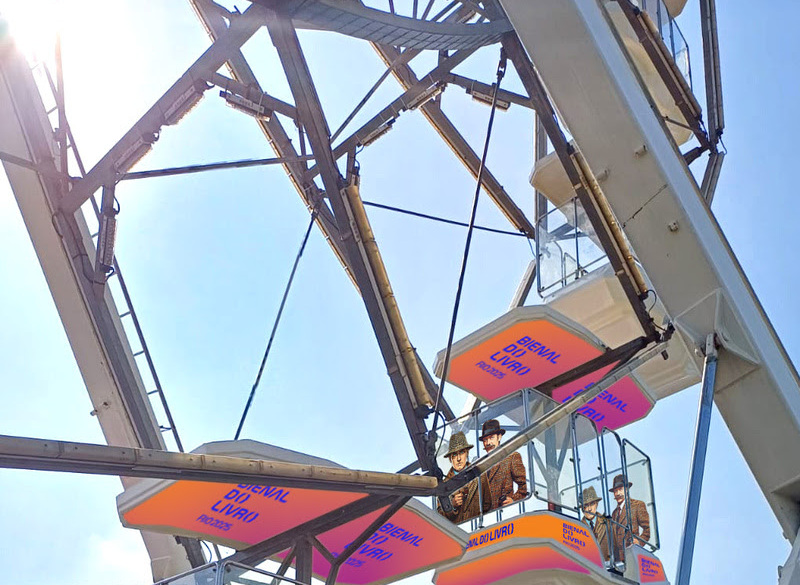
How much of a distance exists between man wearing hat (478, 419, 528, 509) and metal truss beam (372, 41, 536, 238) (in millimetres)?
7005

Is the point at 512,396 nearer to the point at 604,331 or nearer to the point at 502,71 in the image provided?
the point at 502,71

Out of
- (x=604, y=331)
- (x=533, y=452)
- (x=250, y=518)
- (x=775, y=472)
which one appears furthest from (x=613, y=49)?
(x=604, y=331)

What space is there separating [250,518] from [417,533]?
1.74 metres

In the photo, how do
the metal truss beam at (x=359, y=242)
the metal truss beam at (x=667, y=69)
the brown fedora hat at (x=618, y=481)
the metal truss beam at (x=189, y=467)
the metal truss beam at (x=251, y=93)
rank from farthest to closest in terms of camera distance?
the metal truss beam at (x=667, y=69) → the metal truss beam at (x=251, y=93) → the brown fedora hat at (x=618, y=481) → the metal truss beam at (x=359, y=242) → the metal truss beam at (x=189, y=467)

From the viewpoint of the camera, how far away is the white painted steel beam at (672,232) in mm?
5730

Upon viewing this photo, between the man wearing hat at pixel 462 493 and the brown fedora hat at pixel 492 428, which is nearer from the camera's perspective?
the brown fedora hat at pixel 492 428

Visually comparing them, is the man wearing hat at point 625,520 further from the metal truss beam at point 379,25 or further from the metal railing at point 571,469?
the metal truss beam at point 379,25

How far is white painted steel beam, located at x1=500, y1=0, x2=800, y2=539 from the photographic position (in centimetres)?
573

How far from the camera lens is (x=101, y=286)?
1441cm

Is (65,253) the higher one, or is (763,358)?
(65,253)

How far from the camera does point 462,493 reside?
13078 mm

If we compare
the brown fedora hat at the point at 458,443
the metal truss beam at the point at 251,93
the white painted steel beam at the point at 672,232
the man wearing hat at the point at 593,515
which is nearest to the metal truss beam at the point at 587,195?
the man wearing hat at the point at 593,515

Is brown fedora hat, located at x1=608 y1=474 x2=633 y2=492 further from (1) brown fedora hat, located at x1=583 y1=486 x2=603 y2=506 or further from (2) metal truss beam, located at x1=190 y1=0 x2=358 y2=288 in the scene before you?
(2) metal truss beam, located at x1=190 y1=0 x2=358 y2=288

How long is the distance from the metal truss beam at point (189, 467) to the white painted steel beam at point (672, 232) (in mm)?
2981
